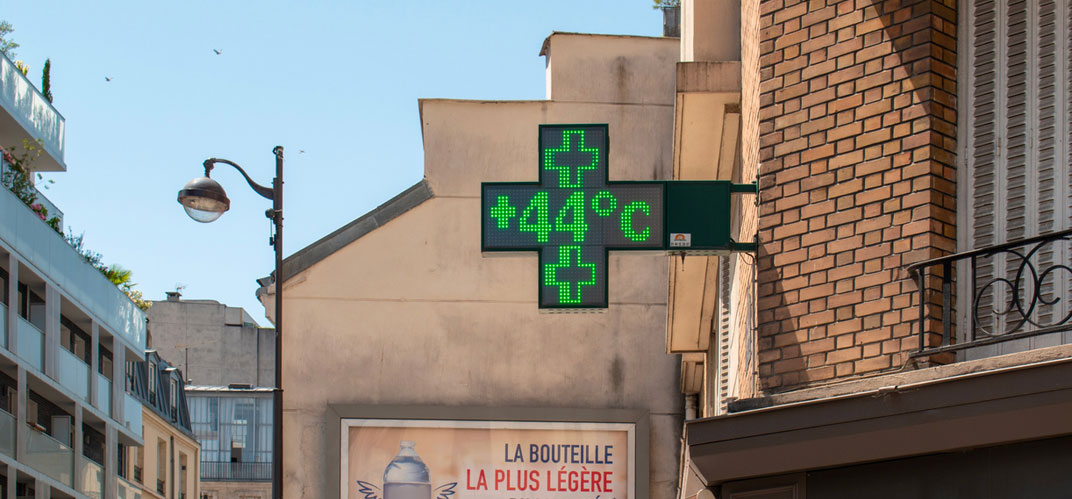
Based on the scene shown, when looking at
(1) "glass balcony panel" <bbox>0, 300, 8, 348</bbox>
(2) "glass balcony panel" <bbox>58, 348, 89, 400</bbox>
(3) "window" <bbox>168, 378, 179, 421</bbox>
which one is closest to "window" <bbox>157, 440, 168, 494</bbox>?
(3) "window" <bbox>168, 378, 179, 421</bbox>

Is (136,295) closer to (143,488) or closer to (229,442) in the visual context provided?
(143,488)

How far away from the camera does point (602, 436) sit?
20.9m

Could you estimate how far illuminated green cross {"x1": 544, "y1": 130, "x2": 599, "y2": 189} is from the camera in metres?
10.3

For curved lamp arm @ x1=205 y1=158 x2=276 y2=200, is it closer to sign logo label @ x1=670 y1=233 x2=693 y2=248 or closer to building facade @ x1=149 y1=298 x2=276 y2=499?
sign logo label @ x1=670 y1=233 x2=693 y2=248

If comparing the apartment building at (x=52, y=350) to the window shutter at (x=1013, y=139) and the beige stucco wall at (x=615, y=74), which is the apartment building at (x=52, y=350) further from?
the window shutter at (x=1013, y=139)

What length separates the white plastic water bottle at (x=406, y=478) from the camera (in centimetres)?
2008

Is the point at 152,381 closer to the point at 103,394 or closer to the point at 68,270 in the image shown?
the point at 103,394

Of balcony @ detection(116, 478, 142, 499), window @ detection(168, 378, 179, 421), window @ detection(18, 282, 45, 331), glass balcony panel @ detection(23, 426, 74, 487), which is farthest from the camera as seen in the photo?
window @ detection(168, 378, 179, 421)

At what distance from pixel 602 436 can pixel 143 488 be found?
3636 centimetres

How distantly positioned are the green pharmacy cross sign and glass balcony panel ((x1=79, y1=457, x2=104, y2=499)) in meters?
38.8

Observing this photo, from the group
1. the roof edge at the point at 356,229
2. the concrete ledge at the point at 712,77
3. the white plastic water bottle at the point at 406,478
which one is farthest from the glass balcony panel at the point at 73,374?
the concrete ledge at the point at 712,77

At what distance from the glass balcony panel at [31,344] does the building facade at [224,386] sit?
29.9 meters

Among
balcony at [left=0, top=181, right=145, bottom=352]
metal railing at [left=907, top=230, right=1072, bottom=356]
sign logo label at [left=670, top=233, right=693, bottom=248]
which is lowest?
metal railing at [left=907, top=230, right=1072, bottom=356]

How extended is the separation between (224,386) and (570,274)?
2676 inches
